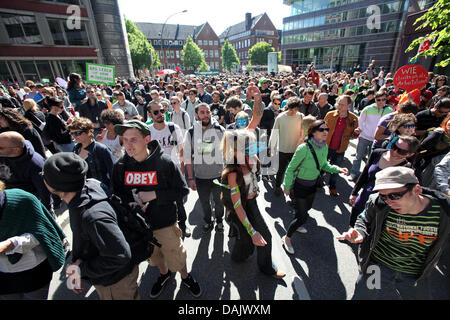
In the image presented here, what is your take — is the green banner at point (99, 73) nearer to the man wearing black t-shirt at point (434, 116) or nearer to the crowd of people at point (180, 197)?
the crowd of people at point (180, 197)

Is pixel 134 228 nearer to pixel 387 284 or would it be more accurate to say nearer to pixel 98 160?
pixel 98 160

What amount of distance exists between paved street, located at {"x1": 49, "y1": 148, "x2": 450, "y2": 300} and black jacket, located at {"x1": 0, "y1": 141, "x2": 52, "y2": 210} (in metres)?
1.43

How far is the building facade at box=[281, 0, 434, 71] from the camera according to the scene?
105ft

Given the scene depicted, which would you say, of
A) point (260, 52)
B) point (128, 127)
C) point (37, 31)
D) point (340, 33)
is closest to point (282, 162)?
point (128, 127)

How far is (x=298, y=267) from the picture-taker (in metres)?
3.11

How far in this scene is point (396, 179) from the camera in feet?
5.72

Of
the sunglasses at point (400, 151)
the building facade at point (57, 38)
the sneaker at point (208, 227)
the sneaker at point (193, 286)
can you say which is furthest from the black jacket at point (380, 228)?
the building facade at point (57, 38)

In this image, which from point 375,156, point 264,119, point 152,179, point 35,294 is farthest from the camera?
point 264,119

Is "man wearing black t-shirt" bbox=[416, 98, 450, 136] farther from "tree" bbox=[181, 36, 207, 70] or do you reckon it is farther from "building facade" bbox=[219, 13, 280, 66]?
"building facade" bbox=[219, 13, 280, 66]

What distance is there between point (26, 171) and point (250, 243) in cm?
337

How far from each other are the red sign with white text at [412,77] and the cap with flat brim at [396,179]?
18.9 ft

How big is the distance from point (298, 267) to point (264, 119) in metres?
4.13

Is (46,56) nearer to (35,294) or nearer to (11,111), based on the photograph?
(11,111)
